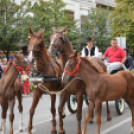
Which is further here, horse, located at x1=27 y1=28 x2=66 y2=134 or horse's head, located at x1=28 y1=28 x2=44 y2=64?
horse, located at x1=27 y1=28 x2=66 y2=134

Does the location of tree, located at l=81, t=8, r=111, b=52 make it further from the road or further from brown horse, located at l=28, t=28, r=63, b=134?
brown horse, located at l=28, t=28, r=63, b=134

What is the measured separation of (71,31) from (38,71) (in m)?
13.7

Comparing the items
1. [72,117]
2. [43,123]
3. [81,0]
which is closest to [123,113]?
[72,117]

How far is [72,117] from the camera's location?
8070 millimetres

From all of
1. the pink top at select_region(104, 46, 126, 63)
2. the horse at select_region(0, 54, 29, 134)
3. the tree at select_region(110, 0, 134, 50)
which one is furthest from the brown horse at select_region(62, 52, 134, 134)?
the tree at select_region(110, 0, 134, 50)

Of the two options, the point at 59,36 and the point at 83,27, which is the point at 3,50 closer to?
the point at 83,27

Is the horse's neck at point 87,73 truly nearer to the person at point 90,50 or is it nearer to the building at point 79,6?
the person at point 90,50

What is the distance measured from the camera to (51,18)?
18.0 m

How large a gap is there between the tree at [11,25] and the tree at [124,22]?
34.0 ft

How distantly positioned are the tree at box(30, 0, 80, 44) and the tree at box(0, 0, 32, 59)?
1.22 meters

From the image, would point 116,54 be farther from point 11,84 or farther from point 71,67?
point 11,84

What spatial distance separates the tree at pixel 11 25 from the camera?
15212 millimetres

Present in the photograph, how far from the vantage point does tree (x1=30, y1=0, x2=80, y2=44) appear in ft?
58.0

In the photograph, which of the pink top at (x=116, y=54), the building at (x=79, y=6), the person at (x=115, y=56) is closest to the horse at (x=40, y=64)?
the person at (x=115, y=56)
